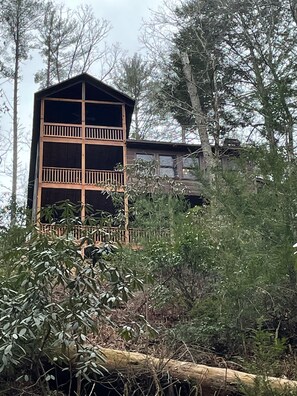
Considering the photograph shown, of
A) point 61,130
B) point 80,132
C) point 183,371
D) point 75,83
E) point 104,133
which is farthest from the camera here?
point 75,83

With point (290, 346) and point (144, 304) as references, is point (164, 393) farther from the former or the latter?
point (144, 304)

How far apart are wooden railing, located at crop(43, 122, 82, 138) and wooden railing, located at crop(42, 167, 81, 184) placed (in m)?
1.33

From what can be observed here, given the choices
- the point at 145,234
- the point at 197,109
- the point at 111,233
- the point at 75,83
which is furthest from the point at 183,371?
the point at 75,83

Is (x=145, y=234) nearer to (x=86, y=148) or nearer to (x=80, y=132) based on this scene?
(x=80, y=132)

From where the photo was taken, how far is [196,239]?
7.55m

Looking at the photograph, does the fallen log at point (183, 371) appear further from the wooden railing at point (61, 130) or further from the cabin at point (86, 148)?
the wooden railing at point (61, 130)

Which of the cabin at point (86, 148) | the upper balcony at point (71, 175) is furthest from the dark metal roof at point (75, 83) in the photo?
the upper balcony at point (71, 175)

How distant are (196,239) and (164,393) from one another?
278 cm

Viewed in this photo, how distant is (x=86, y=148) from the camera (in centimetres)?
1970

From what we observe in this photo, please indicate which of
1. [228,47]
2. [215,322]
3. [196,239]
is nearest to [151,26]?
[228,47]

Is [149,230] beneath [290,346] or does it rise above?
above

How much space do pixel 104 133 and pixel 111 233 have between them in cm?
1330

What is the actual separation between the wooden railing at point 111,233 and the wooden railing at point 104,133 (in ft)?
32.2

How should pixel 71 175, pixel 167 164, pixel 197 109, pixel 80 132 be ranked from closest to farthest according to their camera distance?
pixel 197 109, pixel 71 175, pixel 80 132, pixel 167 164
